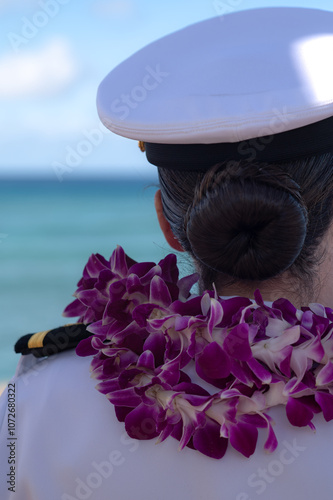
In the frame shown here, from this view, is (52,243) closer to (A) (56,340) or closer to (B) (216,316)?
(A) (56,340)

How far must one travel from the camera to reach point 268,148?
1.03 m

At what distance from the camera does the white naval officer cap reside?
3.23 feet

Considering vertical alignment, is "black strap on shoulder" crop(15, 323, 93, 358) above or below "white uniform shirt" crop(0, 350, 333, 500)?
above

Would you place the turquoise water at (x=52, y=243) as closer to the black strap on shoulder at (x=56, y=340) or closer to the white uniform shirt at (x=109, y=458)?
the black strap on shoulder at (x=56, y=340)

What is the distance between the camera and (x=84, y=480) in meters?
1.02

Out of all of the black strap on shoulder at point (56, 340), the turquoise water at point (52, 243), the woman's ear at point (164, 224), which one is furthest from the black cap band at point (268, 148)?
the black strap on shoulder at point (56, 340)

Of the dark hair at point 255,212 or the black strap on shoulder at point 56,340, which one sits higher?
the dark hair at point 255,212

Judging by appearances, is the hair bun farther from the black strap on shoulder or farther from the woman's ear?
the black strap on shoulder

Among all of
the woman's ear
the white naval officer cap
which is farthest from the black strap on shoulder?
the white naval officer cap

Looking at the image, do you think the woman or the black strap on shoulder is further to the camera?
the black strap on shoulder

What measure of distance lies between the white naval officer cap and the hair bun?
6 centimetres

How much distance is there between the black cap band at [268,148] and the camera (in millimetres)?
1026

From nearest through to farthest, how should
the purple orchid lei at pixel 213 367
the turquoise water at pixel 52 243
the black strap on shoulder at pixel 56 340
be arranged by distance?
the purple orchid lei at pixel 213 367
the black strap on shoulder at pixel 56 340
the turquoise water at pixel 52 243

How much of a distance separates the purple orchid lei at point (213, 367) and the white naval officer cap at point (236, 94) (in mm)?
260
